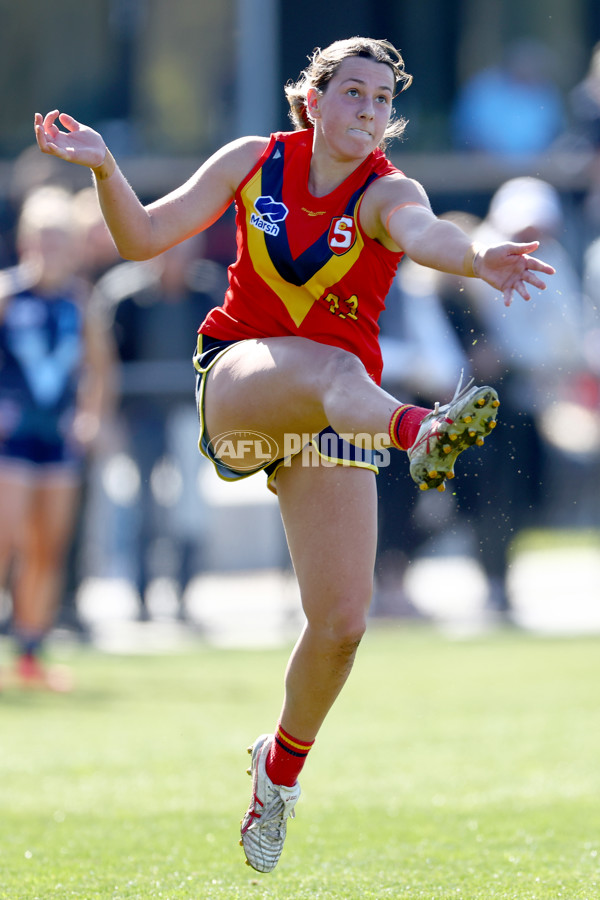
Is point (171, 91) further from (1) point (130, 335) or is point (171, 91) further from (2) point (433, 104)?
(1) point (130, 335)

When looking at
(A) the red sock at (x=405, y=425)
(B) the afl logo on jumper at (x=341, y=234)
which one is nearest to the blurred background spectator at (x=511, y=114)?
(B) the afl logo on jumper at (x=341, y=234)

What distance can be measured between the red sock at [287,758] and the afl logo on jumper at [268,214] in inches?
56.2

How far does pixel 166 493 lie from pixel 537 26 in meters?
6.77

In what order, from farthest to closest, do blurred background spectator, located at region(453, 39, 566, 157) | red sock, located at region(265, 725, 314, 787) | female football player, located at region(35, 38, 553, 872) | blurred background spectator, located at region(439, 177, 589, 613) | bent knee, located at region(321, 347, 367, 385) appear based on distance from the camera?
blurred background spectator, located at region(453, 39, 566, 157) → blurred background spectator, located at region(439, 177, 589, 613) → red sock, located at region(265, 725, 314, 787) → female football player, located at region(35, 38, 553, 872) → bent knee, located at region(321, 347, 367, 385)

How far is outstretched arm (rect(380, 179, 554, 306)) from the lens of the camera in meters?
3.43

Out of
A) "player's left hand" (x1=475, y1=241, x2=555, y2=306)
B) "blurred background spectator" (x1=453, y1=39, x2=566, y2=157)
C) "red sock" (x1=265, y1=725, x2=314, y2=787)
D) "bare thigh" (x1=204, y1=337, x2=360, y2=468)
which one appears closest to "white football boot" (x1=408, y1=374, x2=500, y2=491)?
"player's left hand" (x1=475, y1=241, x2=555, y2=306)

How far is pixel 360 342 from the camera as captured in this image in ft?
13.0

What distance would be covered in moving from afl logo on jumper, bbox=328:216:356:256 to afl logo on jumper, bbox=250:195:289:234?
153 mm

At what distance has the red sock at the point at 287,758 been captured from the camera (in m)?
4.05

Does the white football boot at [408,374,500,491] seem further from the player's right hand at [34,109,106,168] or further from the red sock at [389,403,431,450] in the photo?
the player's right hand at [34,109,106,168]

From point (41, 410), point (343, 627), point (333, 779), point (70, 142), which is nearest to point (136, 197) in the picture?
point (70, 142)

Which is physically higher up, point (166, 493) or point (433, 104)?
point (433, 104)

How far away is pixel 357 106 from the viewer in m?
3.89

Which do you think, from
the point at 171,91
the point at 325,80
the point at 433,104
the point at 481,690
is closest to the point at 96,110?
the point at 171,91
